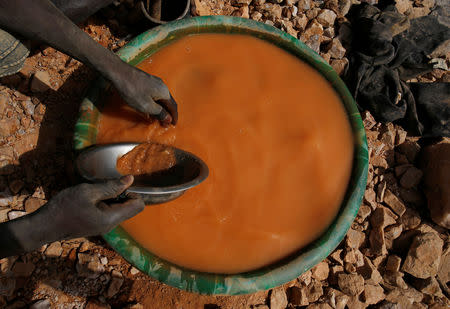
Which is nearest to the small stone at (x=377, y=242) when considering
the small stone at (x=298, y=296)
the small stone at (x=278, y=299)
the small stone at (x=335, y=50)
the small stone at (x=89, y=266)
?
the small stone at (x=298, y=296)

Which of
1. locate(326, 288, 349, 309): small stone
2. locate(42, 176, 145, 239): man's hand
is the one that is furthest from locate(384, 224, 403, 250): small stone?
locate(42, 176, 145, 239): man's hand

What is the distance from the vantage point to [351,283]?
5.92 feet

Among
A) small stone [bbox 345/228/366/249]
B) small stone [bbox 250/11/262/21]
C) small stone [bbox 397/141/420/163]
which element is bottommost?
small stone [bbox 345/228/366/249]

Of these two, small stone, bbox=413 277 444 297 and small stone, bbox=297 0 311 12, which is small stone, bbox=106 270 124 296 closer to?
small stone, bbox=413 277 444 297

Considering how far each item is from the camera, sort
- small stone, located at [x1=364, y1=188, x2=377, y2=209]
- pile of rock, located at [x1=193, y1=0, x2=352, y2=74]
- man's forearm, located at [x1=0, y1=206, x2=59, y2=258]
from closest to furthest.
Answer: man's forearm, located at [x1=0, y1=206, x2=59, y2=258] < small stone, located at [x1=364, y1=188, x2=377, y2=209] < pile of rock, located at [x1=193, y1=0, x2=352, y2=74]

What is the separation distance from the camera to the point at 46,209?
1049 millimetres

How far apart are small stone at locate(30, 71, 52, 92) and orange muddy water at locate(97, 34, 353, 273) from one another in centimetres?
56

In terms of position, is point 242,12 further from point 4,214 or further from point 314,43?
point 4,214

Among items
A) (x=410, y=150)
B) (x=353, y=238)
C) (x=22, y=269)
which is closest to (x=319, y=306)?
(x=353, y=238)

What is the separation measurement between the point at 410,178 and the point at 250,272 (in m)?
1.21

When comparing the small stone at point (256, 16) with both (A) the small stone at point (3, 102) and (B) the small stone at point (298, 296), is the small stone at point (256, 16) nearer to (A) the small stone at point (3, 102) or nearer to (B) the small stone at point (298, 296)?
(A) the small stone at point (3, 102)

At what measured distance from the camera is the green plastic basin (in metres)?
1.42

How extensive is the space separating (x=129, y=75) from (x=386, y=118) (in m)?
1.58

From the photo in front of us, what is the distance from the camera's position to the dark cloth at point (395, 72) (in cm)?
214
